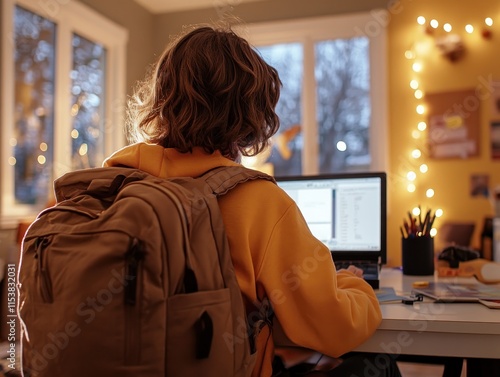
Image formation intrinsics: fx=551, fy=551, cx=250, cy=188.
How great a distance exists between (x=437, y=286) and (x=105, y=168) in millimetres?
837

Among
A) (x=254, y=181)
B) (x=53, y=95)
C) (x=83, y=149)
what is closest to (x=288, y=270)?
(x=254, y=181)

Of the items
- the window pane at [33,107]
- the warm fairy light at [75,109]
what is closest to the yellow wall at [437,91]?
the warm fairy light at [75,109]

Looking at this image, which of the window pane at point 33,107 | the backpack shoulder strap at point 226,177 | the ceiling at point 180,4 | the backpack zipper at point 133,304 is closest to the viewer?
the backpack zipper at point 133,304

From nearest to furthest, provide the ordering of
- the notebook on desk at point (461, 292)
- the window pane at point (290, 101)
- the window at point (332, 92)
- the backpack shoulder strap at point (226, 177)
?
the backpack shoulder strap at point (226, 177) < the notebook on desk at point (461, 292) < the window at point (332, 92) < the window pane at point (290, 101)

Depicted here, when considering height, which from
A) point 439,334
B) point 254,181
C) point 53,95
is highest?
point 53,95

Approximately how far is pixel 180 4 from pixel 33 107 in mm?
1857

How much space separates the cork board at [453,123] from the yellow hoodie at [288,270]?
3.40 meters

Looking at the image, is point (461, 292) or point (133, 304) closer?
point (133, 304)

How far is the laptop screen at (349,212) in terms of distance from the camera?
1.53m

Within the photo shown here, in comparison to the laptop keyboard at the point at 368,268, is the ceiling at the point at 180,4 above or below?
above

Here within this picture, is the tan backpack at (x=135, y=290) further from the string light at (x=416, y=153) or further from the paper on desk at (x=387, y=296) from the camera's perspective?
the string light at (x=416, y=153)

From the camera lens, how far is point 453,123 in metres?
4.04

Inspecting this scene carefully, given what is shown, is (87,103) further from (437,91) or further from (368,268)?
(368,268)

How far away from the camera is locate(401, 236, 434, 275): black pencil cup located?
1.53m
